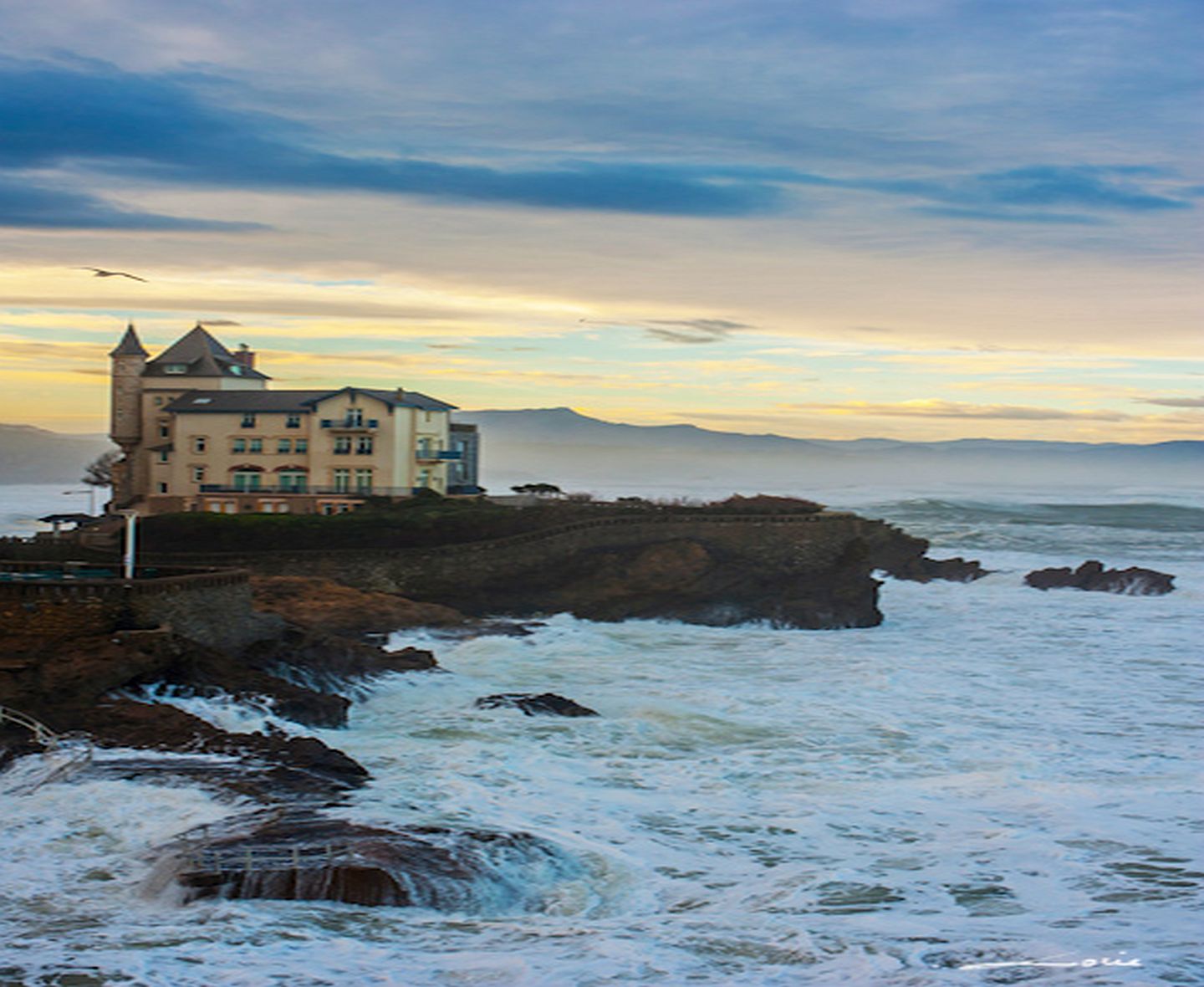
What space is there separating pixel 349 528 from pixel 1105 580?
31940 mm

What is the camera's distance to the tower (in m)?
61.6

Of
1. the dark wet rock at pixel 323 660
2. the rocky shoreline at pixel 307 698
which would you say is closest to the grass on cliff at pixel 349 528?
the rocky shoreline at pixel 307 698

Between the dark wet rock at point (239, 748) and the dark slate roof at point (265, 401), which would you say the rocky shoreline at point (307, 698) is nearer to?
the dark wet rock at point (239, 748)

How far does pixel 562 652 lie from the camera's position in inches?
1591

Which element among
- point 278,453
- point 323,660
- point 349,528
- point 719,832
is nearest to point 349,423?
point 278,453

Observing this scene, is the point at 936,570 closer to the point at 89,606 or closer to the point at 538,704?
the point at 538,704

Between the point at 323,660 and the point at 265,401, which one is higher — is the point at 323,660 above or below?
below

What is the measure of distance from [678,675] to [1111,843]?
16.0 metres

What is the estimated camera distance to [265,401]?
6091 cm

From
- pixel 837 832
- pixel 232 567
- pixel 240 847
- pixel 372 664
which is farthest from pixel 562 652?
pixel 240 847

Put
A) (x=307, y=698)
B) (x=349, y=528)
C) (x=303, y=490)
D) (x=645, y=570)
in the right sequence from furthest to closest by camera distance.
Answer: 1. (x=303, y=490)
2. (x=349, y=528)
3. (x=645, y=570)
4. (x=307, y=698)

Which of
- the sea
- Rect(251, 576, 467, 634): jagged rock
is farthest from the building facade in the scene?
the sea

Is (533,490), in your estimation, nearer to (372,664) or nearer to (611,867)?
(372,664)

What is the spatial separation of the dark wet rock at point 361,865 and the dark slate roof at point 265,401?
132 feet
